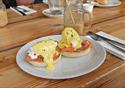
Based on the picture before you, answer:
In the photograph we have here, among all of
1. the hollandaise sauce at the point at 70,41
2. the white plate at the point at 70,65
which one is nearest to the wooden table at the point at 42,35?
the white plate at the point at 70,65

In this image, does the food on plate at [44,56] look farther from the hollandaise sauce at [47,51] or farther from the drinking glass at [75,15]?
the drinking glass at [75,15]

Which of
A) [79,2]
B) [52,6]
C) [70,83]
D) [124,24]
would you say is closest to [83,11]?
[79,2]

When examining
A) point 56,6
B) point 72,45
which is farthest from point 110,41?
point 56,6

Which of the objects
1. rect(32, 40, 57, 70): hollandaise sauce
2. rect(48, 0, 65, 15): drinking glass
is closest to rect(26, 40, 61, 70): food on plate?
rect(32, 40, 57, 70): hollandaise sauce

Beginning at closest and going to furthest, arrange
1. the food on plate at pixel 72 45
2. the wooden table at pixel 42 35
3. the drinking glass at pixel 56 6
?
the wooden table at pixel 42 35 < the food on plate at pixel 72 45 < the drinking glass at pixel 56 6

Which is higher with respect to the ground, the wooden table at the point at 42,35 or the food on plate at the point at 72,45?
the food on plate at the point at 72,45

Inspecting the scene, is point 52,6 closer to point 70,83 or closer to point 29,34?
point 29,34

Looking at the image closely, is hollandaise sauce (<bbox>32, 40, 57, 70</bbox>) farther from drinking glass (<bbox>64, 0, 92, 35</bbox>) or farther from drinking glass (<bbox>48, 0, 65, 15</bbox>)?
drinking glass (<bbox>48, 0, 65, 15</bbox>)

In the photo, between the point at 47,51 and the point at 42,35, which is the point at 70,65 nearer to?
the point at 47,51
